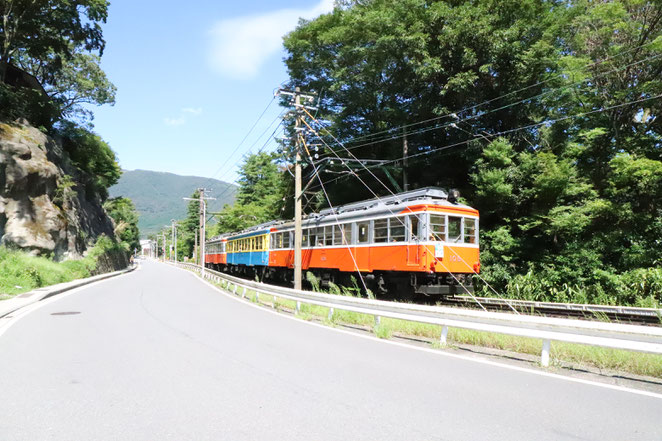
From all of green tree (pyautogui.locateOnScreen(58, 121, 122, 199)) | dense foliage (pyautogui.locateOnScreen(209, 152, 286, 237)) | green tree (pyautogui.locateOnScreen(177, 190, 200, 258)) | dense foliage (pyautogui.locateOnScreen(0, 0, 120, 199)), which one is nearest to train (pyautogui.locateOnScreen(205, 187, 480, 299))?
dense foliage (pyautogui.locateOnScreen(0, 0, 120, 199))

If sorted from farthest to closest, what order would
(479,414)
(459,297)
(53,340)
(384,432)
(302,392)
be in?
(459,297), (53,340), (302,392), (479,414), (384,432)

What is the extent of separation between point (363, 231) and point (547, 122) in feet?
31.6

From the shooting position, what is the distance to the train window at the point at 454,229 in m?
15.1

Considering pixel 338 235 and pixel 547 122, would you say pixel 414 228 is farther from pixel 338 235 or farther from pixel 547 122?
pixel 547 122

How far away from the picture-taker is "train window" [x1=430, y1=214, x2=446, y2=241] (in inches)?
574

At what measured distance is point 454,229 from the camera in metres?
15.2

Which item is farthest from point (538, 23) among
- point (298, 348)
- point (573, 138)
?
point (298, 348)

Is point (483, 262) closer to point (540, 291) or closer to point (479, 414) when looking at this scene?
point (540, 291)

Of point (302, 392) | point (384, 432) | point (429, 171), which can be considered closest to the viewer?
point (384, 432)

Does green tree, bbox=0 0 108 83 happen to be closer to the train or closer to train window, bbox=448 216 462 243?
the train

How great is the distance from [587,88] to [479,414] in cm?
1966

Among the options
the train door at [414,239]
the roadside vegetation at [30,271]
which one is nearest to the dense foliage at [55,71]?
the roadside vegetation at [30,271]

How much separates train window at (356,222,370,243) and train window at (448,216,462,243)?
120 inches

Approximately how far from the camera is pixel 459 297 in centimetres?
1727
